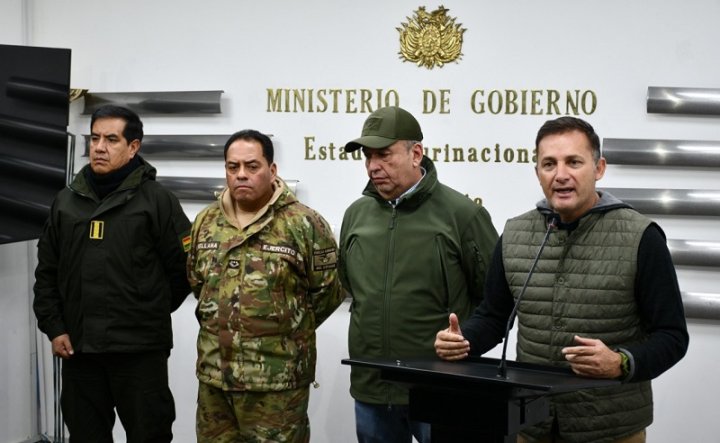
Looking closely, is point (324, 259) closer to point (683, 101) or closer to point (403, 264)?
point (403, 264)

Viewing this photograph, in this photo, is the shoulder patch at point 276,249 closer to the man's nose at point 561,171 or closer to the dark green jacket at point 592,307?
the dark green jacket at point 592,307

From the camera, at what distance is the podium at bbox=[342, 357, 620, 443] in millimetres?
1502

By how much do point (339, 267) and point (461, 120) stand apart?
949 millimetres

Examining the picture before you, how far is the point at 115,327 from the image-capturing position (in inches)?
114

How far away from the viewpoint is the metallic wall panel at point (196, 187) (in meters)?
3.72

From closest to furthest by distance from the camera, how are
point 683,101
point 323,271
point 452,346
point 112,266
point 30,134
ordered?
point 452,346, point 323,271, point 112,266, point 683,101, point 30,134

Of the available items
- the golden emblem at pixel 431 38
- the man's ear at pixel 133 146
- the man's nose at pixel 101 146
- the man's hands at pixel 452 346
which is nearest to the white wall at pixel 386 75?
the golden emblem at pixel 431 38

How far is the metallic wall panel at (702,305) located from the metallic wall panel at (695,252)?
115mm

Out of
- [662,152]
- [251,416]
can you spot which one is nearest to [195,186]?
[251,416]

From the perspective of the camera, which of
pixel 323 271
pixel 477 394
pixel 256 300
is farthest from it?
pixel 323 271

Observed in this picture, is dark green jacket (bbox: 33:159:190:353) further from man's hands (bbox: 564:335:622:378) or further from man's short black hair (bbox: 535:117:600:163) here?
man's hands (bbox: 564:335:622:378)

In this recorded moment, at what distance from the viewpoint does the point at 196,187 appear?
3.74 metres

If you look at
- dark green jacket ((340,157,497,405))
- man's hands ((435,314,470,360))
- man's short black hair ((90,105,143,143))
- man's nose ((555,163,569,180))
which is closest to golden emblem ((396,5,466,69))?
dark green jacket ((340,157,497,405))

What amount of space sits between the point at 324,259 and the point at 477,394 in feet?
4.17
